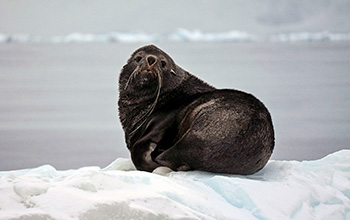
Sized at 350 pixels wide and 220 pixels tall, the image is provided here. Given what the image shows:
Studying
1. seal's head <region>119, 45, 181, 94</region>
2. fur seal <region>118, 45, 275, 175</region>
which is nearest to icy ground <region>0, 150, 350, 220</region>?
fur seal <region>118, 45, 275, 175</region>

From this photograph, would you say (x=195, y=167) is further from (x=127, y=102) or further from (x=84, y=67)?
(x=84, y=67)

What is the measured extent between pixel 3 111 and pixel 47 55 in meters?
5.87

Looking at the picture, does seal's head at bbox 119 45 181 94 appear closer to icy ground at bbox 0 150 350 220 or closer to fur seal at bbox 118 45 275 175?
fur seal at bbox 118 45 275 175

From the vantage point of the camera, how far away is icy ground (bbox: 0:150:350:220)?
2.76 metres

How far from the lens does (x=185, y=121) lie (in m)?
3.90

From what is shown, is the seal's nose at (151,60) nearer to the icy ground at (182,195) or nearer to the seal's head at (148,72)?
the seal's head at (148,72)

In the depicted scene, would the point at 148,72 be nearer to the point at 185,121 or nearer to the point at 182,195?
the point at 185,121

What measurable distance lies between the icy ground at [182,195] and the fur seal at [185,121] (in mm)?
103

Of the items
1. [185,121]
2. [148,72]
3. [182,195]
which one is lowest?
[182,195]

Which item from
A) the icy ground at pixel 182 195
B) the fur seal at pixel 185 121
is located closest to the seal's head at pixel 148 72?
the fur seal at pixel 185 121

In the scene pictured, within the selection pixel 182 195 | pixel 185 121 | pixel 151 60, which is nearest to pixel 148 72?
pixel 151 60

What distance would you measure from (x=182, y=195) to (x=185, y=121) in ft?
2.89

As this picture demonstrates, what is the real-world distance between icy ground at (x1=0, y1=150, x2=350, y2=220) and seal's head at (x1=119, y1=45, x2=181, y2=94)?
1.92ft

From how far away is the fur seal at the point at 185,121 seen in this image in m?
3.66
